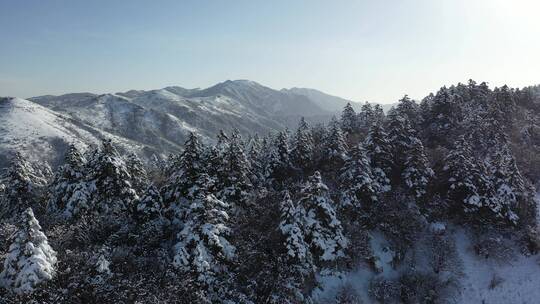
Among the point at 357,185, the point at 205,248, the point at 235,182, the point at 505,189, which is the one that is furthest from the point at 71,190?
the point at 505,189

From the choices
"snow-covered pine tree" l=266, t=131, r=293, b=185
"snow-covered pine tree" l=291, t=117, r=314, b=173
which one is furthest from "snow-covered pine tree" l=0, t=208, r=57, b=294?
"snow-covered pine tree" l=291, t=117, r=314, b=173

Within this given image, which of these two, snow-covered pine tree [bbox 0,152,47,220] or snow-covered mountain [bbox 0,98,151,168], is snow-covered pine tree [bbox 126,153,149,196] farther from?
snow-covered mountain [bbox 0,98,151,168]

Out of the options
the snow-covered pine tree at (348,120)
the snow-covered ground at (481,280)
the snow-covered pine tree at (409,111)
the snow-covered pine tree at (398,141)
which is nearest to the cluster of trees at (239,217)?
the snow-covered pine tree at (398,141)

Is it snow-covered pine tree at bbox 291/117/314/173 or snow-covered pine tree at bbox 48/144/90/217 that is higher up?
snow-covered pine tree at bbox 291/117/314/173

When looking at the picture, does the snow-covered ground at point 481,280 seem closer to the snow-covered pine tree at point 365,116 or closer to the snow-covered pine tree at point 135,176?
the snow-covered pine tree at point 135,176

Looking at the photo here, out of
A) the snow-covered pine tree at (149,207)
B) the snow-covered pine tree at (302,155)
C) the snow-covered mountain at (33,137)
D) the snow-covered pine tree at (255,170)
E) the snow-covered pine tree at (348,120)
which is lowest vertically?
the snow-covered mountain at (33,137)

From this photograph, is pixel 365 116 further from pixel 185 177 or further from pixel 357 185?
pixel 185 177
